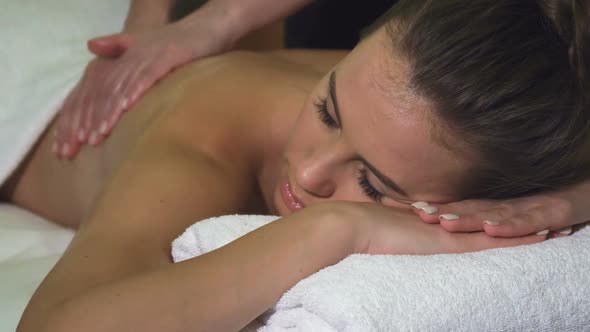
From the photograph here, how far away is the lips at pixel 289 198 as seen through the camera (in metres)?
1.06

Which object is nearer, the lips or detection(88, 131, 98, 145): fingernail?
the lips

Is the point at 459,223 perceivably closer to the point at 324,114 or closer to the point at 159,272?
the point at 324,114

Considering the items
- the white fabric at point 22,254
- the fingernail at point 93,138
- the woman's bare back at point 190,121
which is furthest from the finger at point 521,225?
the fingernail at point 93,138

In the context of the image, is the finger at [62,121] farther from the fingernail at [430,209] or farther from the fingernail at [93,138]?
the fingernail at [430,209]

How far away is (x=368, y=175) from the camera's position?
3.30 ft

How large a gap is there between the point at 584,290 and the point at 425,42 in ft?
1.06

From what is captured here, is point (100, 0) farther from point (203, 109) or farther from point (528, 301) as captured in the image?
point (528, 301)

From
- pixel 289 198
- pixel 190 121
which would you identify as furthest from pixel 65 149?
pixel 289 198

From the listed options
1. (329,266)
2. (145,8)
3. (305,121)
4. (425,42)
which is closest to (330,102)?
(305,121)

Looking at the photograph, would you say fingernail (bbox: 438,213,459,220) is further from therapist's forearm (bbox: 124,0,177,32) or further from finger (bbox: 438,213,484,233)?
therapist's forearm (bbox: 124,0,177,32)

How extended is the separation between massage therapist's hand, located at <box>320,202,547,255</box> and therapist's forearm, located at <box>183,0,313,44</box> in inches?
23.6

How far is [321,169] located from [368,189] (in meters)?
0.06

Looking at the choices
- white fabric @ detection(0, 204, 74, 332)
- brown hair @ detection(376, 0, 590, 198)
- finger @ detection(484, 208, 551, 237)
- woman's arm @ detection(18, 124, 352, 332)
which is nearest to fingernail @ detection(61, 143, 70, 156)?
white fabric @ detection(0, 204, 74, 332)

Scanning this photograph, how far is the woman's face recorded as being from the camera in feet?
3.12
